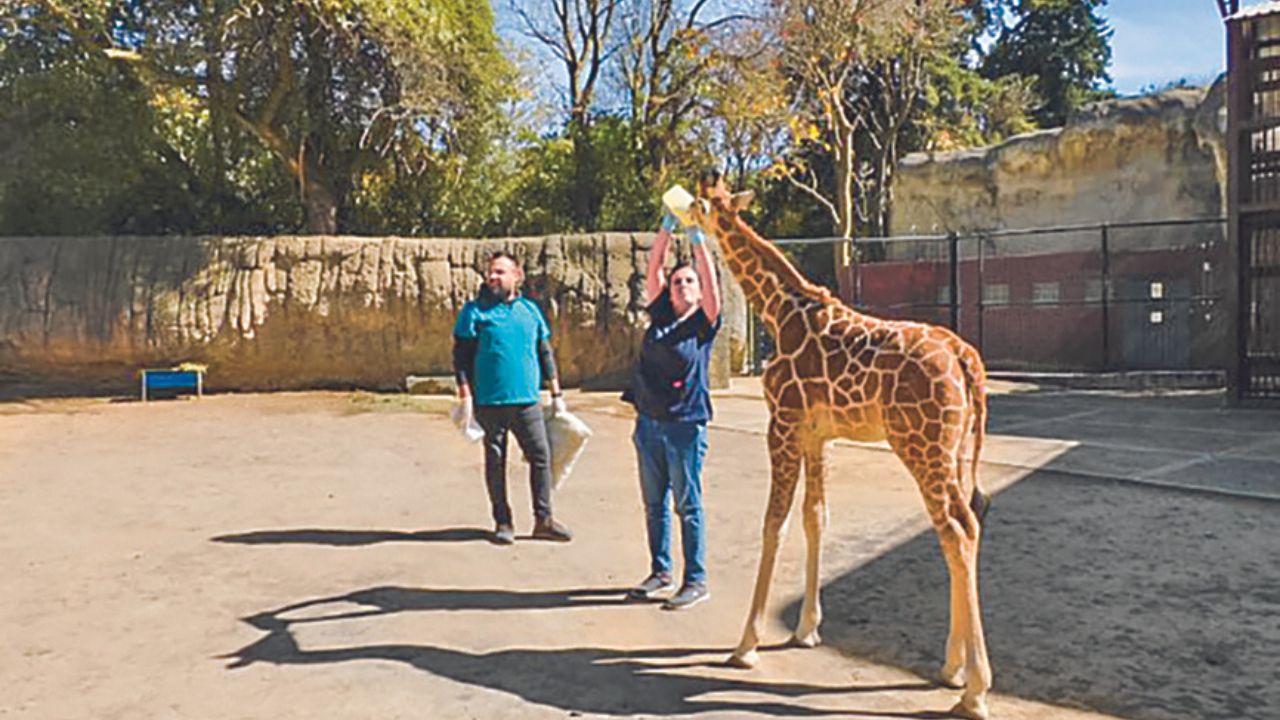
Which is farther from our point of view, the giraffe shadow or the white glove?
the white glove

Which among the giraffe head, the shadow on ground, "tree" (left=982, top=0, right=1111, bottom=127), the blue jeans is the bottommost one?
the shadow on ground

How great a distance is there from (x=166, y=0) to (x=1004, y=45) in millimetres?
29036

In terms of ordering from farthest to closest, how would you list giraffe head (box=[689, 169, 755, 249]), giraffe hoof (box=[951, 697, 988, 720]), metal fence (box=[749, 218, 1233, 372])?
metal fence (box=[749, 218, 1233, 372]), giraffe head (box=[689, 169, 755, 249]), giraffe hoof (box=[951, 697, 988, 720])

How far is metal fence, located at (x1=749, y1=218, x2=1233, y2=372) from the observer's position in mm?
15797

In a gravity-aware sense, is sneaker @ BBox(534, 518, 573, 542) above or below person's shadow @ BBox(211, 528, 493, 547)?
above

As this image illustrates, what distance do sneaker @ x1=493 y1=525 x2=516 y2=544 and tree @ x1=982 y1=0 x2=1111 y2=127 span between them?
32.0 m

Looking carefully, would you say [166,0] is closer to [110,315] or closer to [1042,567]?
[110,315]

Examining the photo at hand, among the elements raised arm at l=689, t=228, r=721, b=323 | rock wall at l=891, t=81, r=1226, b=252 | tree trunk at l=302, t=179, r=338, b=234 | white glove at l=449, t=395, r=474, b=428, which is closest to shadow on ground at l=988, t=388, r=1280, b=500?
raised arm at l=689, t=228, r=721, b=323

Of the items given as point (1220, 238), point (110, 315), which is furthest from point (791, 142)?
point (110, 315)

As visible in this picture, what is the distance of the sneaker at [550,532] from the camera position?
6020 mm

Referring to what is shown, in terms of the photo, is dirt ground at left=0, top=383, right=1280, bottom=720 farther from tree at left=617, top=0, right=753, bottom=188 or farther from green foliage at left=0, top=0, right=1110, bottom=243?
tree at left=617, top=0, right=753, bottom=188

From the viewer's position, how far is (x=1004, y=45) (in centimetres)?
3416

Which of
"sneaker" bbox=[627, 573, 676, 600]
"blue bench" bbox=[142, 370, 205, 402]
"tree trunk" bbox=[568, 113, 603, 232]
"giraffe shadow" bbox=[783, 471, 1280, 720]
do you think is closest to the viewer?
"giraffe shadow" bbox=[783, 471, 1280, 720]

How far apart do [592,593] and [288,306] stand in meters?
11.3
